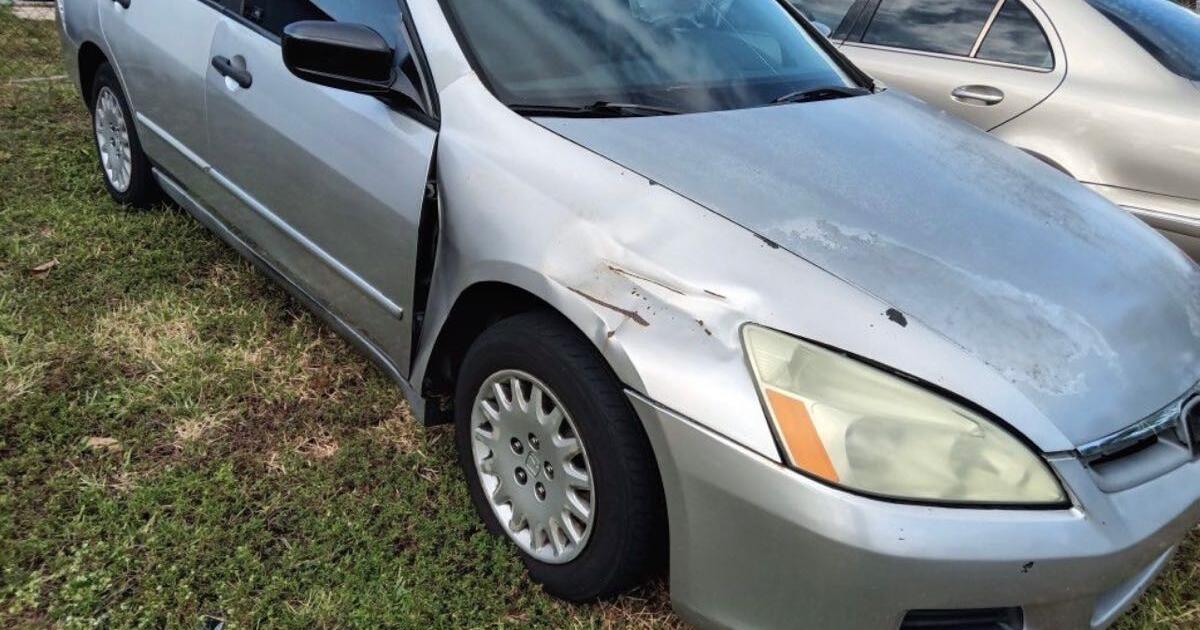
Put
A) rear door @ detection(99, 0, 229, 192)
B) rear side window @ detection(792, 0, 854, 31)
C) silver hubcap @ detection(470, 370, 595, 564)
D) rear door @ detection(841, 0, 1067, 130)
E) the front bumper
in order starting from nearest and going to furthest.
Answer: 1. the front bumper
2. silver hubcap @ detection(470, 370, 595, 564)
3. rear door @ detection(99, 0, 229, 192)
4. rear door @ detection(841, 0, 1067, 130)
5. rear side window @ detection(792, 0, 854, 31)

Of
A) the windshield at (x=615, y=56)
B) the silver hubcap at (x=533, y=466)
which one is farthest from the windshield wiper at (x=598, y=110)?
the silver hubcap at (x=533, y=466)

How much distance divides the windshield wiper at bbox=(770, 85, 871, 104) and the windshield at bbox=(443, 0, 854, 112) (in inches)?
0.8

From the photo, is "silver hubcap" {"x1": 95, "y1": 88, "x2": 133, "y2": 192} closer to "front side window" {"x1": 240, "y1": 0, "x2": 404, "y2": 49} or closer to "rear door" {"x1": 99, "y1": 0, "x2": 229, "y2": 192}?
"rear door" {"x1": 99, "y1": 0, "x2": 229, "y2": 192}

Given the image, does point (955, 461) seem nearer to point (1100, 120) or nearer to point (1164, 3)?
point (1100, 120)

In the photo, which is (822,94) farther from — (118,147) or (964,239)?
(118,147)

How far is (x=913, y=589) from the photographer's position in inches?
61.6

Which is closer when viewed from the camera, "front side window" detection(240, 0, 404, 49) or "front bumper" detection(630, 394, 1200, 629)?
A: "front bumper" detection(630, 394, 1200, 629)

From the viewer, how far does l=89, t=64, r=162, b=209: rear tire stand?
3799mm

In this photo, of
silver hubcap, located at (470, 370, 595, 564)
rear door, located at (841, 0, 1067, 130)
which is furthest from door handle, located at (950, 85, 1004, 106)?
silver hubcap, located at (470, 370, 595, 564)

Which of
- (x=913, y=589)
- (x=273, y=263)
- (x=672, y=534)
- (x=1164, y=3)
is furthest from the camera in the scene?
(x=1164, y=3)

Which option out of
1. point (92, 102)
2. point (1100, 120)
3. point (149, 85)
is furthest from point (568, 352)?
point (92, 102)

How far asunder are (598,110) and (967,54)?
238 cm

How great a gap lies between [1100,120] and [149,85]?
3.57m

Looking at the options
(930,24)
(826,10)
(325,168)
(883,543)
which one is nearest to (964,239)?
(883,543)
